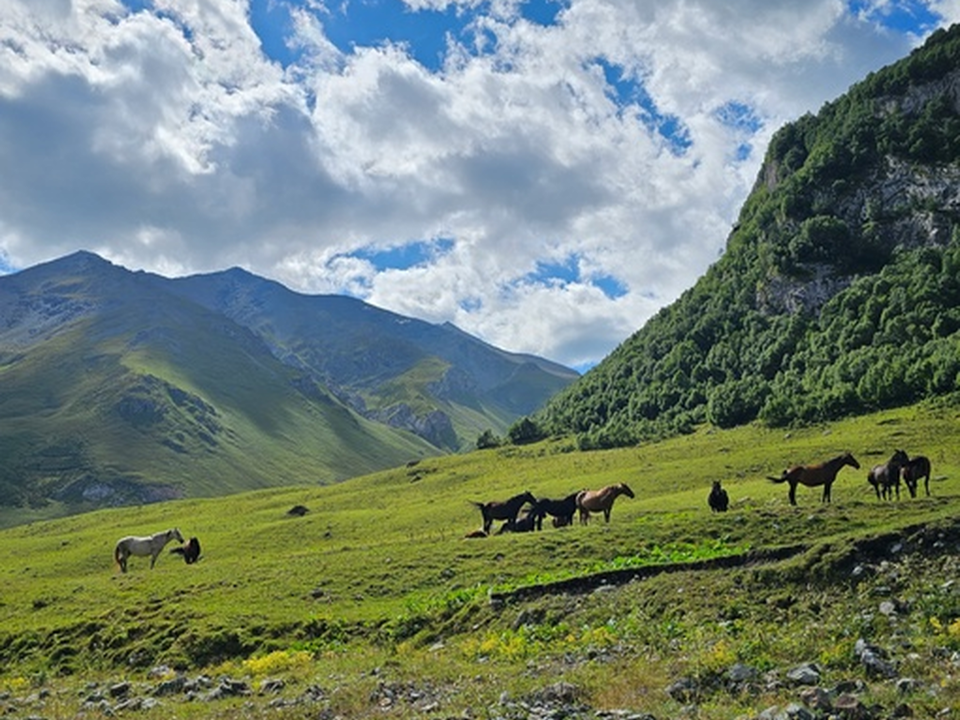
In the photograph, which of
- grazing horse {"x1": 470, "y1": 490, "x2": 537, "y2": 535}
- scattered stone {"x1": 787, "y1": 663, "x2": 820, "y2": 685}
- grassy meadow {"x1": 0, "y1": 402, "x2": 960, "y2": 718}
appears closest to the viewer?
scattered stone {"x1": 787, "y1": 663, "x2": 820, "y2": 685}

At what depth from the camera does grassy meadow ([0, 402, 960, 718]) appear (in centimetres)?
1511

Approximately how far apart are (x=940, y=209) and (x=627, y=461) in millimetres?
118236

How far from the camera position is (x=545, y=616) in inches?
906

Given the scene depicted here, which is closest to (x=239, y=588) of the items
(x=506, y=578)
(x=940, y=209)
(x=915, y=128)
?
(x=506, y=578)

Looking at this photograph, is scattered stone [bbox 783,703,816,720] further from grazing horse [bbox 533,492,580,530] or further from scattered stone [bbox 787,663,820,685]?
grazing horse [bbox 533,492,580,530]

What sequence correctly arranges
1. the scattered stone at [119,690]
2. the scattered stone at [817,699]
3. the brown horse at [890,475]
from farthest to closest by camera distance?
1. the brown horse at [890,475]
2. the scattered stone at [119,690]
3. the scattered stone at [817,699]

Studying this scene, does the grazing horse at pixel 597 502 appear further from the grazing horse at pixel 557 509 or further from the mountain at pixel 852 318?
the mountain at pixel 852 318

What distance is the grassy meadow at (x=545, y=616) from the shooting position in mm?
15109

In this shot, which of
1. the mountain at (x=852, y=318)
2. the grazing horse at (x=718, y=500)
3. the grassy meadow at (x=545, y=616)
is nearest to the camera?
the grassy meadow at (x=545, y=616)

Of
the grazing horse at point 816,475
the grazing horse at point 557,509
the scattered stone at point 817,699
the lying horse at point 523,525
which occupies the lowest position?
the lying horse at point 523,525

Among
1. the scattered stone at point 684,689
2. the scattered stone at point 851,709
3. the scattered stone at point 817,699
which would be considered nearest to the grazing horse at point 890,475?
the scattered stone at point 684,689

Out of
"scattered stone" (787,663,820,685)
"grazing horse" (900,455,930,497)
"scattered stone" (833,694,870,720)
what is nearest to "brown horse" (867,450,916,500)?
"grazing horse" (900,455,930,497)

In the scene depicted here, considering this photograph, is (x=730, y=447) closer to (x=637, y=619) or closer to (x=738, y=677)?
(x=637, y=619)

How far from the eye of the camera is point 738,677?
13.9 meters
